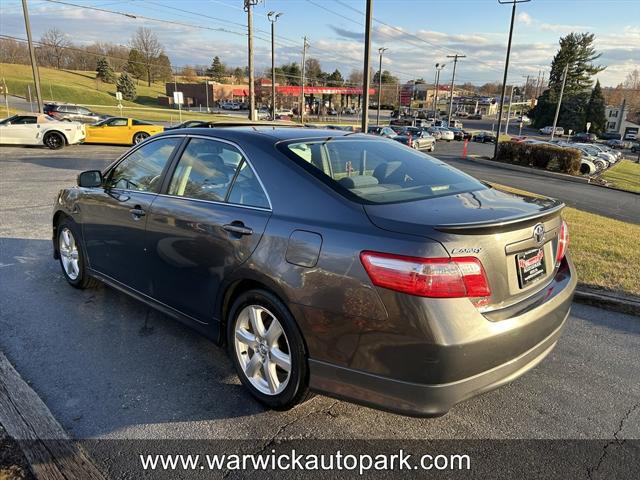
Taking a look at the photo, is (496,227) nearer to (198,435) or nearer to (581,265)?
(198,435)

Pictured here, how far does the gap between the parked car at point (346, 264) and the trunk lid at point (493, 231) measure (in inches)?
0.4

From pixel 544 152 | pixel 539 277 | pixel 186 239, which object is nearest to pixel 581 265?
pixel 539 277

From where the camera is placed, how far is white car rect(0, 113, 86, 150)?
19.8 meters

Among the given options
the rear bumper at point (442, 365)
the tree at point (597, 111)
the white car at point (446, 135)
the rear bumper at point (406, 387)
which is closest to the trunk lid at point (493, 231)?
the rear bumper at point (442, 365)

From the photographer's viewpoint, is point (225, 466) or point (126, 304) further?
point (126, 304)

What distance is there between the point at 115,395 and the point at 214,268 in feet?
3.41

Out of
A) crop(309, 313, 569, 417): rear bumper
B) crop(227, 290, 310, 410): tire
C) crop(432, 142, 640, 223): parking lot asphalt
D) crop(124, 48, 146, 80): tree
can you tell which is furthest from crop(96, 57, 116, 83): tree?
crop(309, 313, 569, 417): rear bumper

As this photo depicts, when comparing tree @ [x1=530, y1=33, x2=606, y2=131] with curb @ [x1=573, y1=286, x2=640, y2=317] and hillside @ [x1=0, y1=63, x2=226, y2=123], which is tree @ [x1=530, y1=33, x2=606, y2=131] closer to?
hillside @ [x1=0, y1=63, x2=226, y2=123]

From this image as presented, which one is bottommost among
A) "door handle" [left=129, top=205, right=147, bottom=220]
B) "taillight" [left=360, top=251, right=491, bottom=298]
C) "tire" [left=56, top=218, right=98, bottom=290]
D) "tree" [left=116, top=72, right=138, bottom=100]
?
A: "tire" [left=56, top=218, right=98, bottom=290]

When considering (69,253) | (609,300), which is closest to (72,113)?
(69,253)

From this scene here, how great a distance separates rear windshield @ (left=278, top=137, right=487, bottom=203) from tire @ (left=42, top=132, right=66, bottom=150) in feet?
67.6

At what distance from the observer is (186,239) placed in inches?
123

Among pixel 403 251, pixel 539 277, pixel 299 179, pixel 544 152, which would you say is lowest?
pixel 544 152

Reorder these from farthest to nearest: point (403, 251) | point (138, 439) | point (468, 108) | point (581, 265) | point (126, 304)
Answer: point (468, 108) < point (581, 265) < point (126, 304) < point (138, 439) < point (403, 251)
